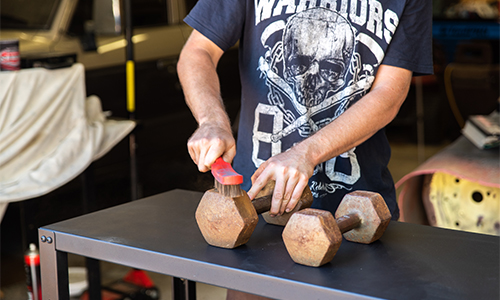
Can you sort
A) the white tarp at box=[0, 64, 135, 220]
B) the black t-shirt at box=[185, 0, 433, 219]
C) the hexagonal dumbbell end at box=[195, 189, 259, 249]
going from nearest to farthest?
the hexagonal dumbbell end at box=[195, 189, 259, 249]
the black t-shirt at box=[185, 0, 433, 219]
the white tarp at box=[0, 64, 135, 220]

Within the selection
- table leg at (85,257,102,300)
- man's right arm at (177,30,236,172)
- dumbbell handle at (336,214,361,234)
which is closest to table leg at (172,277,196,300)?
table leg at (85,257,102,300)

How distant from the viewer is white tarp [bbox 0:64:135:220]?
208 cm

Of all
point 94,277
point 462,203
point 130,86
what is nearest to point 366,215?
point 94,277

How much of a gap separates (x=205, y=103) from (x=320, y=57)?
34cm

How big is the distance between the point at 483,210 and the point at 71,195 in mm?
1642

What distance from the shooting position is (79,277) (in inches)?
102

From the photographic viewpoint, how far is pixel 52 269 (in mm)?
1148

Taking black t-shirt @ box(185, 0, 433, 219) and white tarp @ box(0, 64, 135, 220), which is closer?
black t-shirt @ box(185, 0, 433, 219)

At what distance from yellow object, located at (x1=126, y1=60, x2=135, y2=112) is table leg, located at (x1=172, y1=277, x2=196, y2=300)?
4.40 feet

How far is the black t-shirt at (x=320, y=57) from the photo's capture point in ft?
4.52

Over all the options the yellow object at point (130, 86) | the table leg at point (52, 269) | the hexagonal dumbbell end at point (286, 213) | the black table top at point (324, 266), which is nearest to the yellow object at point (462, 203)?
the black table top at point (324, 266)

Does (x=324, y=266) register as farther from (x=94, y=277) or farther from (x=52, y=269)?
(x=94, y=277)

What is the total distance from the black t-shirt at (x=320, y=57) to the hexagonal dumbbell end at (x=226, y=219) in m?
0.45

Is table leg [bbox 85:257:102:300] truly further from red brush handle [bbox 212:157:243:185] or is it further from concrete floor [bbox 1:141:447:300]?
concrete floor [bbox 1:141:447:300]
